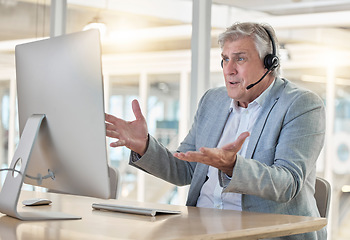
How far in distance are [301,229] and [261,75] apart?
86 centimetres

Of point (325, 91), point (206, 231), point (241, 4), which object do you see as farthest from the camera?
point (241, 4)

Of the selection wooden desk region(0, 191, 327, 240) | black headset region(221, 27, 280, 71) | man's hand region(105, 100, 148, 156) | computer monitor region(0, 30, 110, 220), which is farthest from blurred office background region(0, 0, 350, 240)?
computer monitor region(0, 30, 110, 220)

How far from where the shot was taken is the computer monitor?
4.68ft

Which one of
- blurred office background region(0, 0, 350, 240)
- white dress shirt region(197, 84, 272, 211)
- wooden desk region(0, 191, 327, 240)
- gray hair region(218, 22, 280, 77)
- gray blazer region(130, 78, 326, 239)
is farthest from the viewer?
blurred office background region(0, 0, 350, 240)

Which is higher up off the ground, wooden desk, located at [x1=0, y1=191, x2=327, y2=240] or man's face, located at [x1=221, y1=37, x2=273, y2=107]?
man's face, located at [x1=221, y1=37, x2=273, y2=107]

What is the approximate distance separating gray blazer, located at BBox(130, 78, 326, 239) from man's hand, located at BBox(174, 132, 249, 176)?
0.05 m

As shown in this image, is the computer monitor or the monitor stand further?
the monitor stand

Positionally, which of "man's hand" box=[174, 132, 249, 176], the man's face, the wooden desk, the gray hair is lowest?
the wooden desk

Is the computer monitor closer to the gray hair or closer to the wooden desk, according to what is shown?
the wooden desk

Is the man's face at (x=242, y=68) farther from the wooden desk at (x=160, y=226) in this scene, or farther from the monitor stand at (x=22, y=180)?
the monitor stand at (x=22, y=180)

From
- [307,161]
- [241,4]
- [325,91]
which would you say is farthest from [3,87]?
[307,161]

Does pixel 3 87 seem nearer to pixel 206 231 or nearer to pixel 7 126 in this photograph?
pixel 7 126

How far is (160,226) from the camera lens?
1.44 m

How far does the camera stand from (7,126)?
4785 mm
